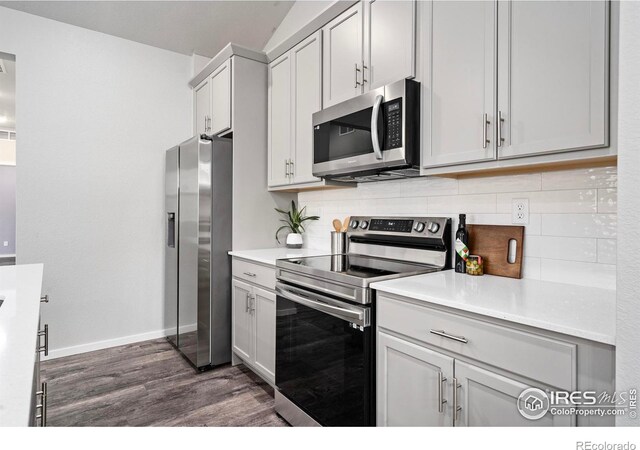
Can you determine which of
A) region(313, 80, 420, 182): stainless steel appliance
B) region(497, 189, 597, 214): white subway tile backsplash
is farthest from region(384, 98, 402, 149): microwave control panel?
region(497, 189, 597, 214): white subway tile backsplash

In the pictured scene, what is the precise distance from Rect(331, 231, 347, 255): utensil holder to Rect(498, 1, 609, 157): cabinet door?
1258 millimetres

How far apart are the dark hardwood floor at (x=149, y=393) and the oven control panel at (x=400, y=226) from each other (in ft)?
4.12

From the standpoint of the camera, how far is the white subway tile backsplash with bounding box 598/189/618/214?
1.42 m

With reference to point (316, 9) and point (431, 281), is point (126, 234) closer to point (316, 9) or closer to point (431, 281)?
point (316, 9)

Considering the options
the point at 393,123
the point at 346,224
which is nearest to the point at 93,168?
the point at 346,224

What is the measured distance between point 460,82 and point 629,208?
40.5 inches

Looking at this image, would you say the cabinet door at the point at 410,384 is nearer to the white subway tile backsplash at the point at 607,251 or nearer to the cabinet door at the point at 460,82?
the white subway tile backsplash at the point at 607,251

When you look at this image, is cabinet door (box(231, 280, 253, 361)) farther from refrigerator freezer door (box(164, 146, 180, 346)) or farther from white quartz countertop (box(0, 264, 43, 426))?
white quartz countertop (box(0, 264, 43, 426))

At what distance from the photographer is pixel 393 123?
1.86 meters

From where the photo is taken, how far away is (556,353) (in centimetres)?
103

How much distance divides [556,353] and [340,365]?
36.7 inches

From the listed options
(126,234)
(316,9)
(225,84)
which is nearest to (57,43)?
(225,84)

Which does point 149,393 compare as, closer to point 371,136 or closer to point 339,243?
point 339,243
